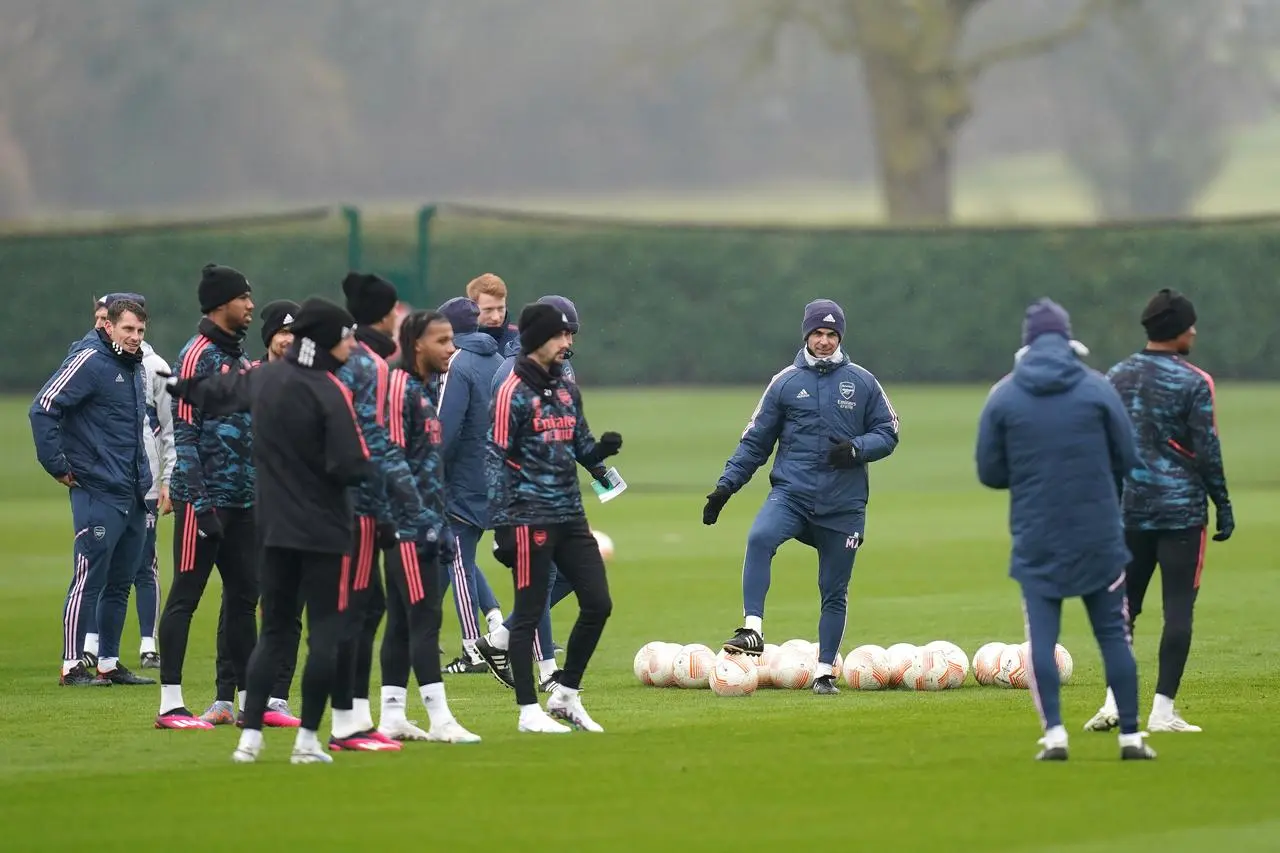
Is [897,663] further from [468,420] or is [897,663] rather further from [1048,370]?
[1048,370]

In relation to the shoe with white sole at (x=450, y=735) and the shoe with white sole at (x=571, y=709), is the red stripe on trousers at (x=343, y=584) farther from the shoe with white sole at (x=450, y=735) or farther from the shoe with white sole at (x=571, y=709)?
the shoe with white sole at (x=571, y=709)

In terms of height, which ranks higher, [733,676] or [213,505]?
[213,505]


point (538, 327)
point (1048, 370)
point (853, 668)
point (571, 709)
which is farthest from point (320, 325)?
point (853, 668)

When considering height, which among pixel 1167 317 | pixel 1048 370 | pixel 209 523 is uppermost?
pixel 1167 317

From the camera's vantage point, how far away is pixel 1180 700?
35.6 ft

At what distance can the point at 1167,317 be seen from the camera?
9719mm

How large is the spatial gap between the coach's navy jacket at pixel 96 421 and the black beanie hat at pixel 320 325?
3.56 metres

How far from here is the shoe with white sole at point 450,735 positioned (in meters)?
9.56

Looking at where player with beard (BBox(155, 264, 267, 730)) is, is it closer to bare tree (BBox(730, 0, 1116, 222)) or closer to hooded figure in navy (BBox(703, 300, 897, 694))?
hooded figure in navy (BBox(703, 300, 897, 694))

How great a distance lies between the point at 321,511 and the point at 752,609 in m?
3.32

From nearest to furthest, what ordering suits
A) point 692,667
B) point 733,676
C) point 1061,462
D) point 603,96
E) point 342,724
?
point 1061,462, point 342,724, point 733,676, point 692,667, point 603,96

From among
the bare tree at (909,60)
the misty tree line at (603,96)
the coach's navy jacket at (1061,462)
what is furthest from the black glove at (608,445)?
the bare tree at (909,60)

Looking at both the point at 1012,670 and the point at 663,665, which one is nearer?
the point at 1012,670

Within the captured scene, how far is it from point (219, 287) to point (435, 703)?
2236 mm
